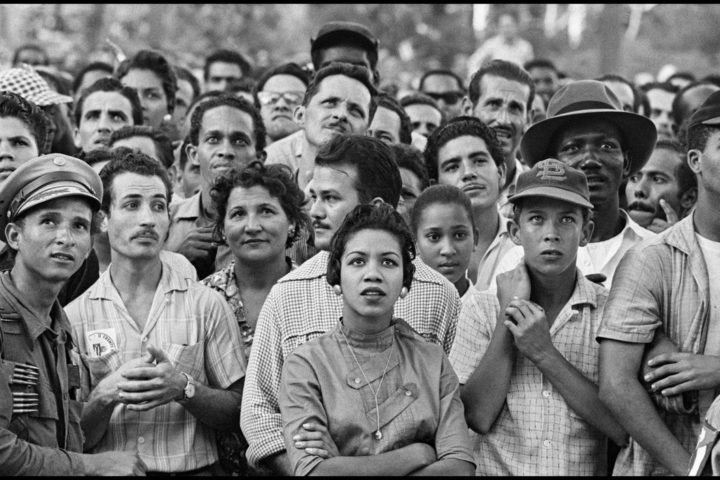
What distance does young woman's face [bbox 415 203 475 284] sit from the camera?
565 cm

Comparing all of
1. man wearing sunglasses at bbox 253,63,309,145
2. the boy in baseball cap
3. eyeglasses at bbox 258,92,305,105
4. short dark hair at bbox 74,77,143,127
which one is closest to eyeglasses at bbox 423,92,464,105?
man wearing sunglasses at bbox 253,63,309,145

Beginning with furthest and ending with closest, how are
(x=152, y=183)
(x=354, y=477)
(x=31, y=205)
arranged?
(x=152, y=183), (x=31, y=205), (x=354, y=477)

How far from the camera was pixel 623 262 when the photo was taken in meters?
4.61

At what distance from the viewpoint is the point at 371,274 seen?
4.32 metres

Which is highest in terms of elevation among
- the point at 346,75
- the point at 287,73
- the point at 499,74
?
the point at 287,73

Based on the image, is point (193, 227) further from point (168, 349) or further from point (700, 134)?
point (700, 134)

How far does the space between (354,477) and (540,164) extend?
62.4 inches

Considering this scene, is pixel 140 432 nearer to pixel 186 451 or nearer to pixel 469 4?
pixel 186 451

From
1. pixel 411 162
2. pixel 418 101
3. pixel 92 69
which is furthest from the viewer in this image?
pixel 92 69

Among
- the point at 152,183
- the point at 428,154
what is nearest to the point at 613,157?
the point at 428,154

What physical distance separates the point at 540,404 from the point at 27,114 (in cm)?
304

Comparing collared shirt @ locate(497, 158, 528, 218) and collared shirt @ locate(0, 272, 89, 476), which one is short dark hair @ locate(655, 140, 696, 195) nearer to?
collared shirt @ locate(497, 158, 528, 218)

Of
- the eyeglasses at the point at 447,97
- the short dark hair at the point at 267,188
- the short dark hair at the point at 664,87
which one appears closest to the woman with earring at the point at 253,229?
the short dark hair at the point at 267,188

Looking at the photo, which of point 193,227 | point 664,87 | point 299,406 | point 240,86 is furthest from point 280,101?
point 299,406
